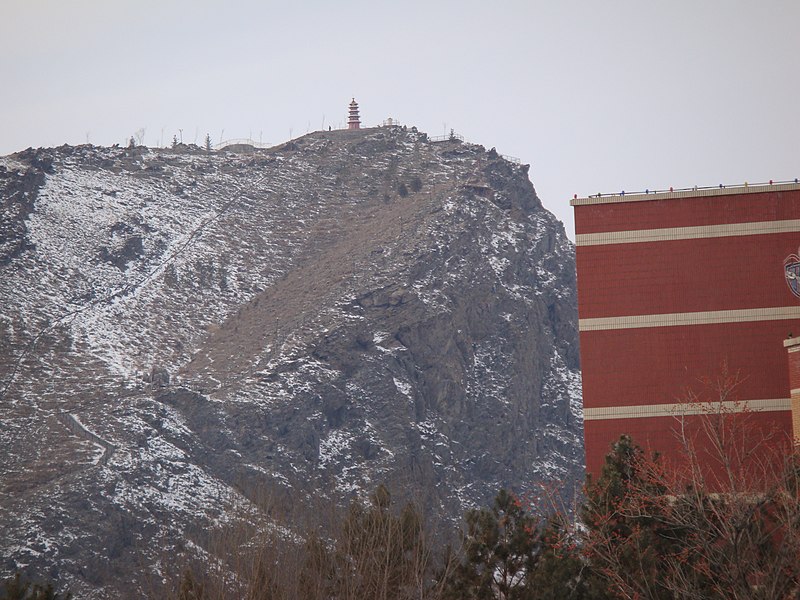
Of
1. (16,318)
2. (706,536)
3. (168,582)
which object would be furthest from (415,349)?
(706,536)

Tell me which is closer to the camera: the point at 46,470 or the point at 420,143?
the point at 46,470

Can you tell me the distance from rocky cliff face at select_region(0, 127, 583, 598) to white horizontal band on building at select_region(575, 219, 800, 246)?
50532mm

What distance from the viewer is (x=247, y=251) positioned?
156 meters

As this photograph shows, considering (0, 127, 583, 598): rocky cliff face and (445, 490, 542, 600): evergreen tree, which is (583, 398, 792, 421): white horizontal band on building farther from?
(0, 127, 583, 598): rocky cliff face

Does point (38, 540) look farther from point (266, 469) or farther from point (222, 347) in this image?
point (222, 347)

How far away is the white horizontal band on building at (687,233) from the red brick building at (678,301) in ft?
0.12

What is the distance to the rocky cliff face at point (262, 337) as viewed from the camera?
105000 millimetres

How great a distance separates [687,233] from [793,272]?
13.6 ft

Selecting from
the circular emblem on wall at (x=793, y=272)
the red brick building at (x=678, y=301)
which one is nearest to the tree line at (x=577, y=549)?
the red brick building at (x=678, y=301)

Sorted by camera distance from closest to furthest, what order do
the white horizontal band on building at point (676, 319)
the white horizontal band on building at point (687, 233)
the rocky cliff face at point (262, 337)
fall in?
1. the white horizontal band on building at point (676, 319)
2. the white horizontal band on building at point (687, 233)
3. the rocky cliff face at point (262, 337)

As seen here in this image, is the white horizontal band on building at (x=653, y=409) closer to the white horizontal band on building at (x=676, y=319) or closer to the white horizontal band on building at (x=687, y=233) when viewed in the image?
the white horizontal band on building at (x=676, y=319)

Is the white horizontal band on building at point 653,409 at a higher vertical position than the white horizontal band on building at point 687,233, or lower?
lower

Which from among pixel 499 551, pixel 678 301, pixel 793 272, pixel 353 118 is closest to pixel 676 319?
pixel 678 301

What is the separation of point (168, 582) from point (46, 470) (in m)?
69.2
